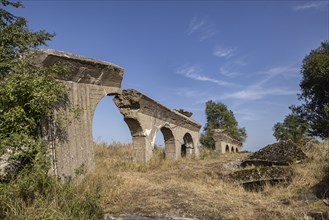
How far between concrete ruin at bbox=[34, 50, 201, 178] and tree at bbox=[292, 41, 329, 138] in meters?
14.1

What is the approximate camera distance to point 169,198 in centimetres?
592

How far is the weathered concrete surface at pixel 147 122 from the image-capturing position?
35.0ft

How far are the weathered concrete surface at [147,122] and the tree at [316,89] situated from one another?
12.1 metres

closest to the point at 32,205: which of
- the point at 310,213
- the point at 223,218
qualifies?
the point at 223,218

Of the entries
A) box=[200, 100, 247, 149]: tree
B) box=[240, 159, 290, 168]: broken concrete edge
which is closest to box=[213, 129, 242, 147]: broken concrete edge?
box=[200, 100, 247, 149]: tree

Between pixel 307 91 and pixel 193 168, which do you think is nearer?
pixel 193 168

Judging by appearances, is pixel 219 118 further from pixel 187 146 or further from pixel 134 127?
pixel 134 127

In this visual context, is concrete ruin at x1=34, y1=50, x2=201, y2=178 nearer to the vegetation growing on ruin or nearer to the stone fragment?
the stone fragment

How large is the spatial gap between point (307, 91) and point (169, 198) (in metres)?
22.0

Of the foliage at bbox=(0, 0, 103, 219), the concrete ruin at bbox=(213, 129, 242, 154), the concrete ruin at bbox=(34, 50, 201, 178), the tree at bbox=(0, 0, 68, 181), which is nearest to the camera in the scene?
the foliage at bbox=(0, 0, 103, 219)

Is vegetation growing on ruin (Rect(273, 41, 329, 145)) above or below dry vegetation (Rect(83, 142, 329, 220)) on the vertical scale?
above

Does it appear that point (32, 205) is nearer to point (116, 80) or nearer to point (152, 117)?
point (116, 80)

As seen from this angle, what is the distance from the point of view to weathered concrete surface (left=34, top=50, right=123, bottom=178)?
645 centimetres

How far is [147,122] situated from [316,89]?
56.1 feet
